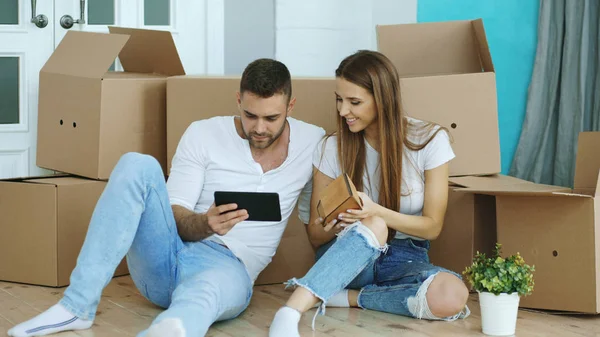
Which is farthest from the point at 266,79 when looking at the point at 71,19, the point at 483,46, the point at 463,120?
the point at 71,19

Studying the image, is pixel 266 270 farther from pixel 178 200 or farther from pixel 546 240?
pixel 546 240

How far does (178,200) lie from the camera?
238 centimetres

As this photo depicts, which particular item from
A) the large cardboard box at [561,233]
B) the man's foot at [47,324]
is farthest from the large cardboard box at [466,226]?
the man's foot at [47,324]

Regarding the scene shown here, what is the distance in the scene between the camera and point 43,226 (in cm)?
280

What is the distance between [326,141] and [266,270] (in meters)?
0.62

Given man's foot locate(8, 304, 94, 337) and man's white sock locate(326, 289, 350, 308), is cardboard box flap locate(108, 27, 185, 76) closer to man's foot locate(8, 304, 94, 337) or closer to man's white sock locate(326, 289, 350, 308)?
man's white sock locate(326, 289, 350, 308)

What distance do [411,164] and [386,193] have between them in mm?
113

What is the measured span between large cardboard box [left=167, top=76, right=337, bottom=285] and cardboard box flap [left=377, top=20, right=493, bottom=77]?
0.85 ft

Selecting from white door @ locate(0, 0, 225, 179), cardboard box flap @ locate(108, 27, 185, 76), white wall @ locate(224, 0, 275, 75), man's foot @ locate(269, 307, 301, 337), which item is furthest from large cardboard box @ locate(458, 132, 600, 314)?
white door @ locate(0, 0, 225, 179)

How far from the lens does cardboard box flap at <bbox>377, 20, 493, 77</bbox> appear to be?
295 cm

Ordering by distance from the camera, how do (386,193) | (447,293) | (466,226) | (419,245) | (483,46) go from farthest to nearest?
(483,46), (466,226), (419,245), (386,193), (447,293)

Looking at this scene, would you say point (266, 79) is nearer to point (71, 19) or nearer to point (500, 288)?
point (500, 288)

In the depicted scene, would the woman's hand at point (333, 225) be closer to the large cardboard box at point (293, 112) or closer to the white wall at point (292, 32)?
the large cardboard box at point (293, 112)

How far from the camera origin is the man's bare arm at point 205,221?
84.3 inches
